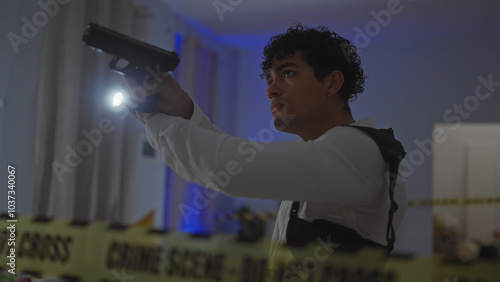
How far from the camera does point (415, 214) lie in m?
4.31

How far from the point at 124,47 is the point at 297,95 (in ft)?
1.14

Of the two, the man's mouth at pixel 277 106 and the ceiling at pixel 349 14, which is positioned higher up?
the ceiling at pixel 349 14

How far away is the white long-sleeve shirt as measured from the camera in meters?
0.55

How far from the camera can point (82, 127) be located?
2.68m

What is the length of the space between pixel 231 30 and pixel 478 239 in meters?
3.38

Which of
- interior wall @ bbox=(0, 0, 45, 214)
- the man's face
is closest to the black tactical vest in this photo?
the man's face

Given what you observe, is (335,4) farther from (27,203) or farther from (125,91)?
(125,91)

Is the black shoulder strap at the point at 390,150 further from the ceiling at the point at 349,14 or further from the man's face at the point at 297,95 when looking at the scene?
the ceiling at the point at 349,14

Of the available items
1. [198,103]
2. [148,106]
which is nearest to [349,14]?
[198,103]

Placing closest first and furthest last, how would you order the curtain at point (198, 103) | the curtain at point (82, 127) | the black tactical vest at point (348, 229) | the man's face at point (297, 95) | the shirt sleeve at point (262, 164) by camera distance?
1. the shirt sleeve at point (262, 164)
2. the black tactical vest at point (348, 229)
3. the man's face at point (297, 95)
4. the curtain at point (82, 127)
5. the curtain at point (198, 103)

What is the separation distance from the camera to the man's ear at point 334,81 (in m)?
0.88

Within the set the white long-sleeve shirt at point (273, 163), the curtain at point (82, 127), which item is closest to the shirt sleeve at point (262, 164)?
the white long-sleeve shirt at point (273, 163)

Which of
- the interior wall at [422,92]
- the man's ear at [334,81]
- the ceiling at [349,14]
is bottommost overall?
the man's ear at [334,81]

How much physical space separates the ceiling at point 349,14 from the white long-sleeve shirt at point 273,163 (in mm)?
3121
